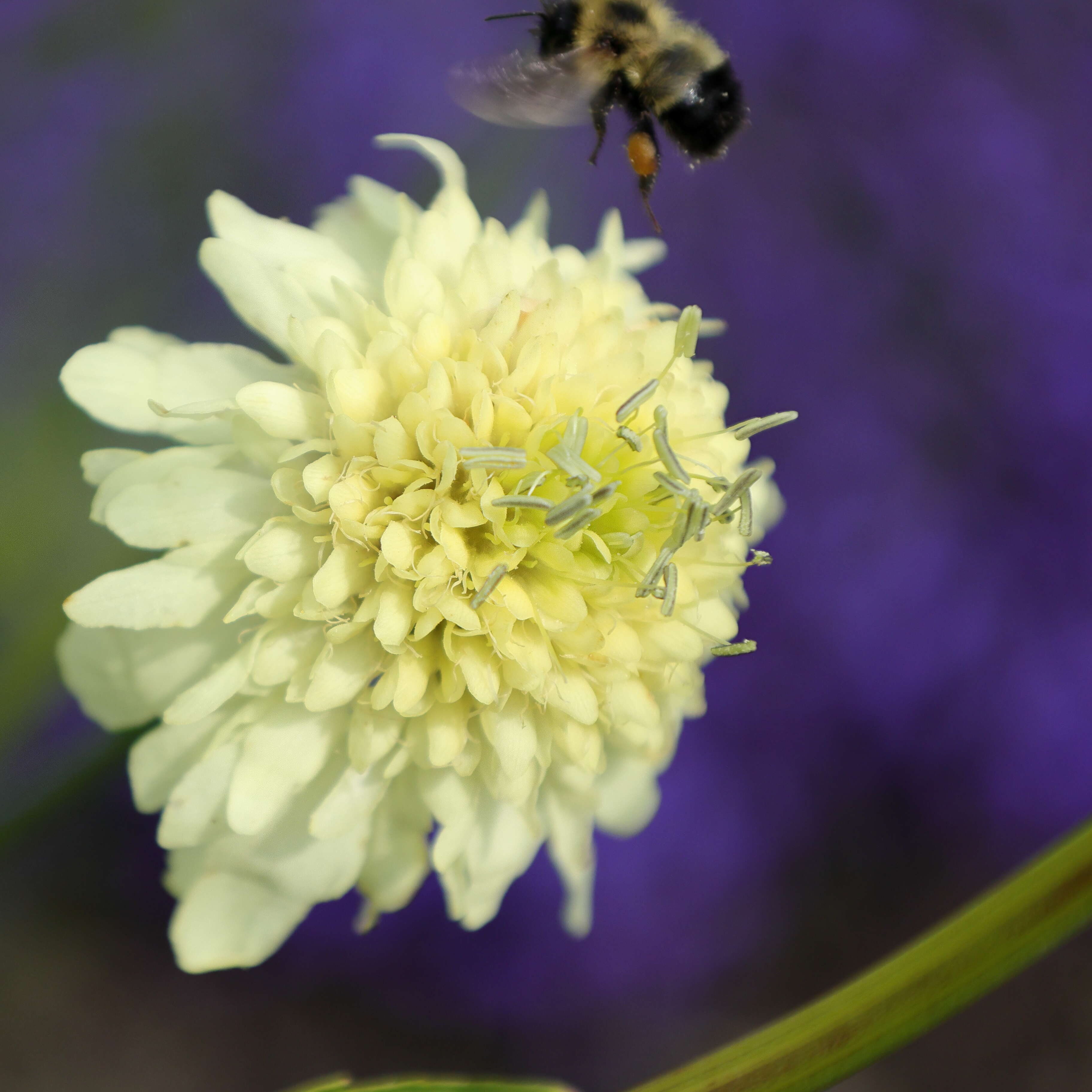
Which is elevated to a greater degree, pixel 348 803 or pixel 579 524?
pixel 579 524

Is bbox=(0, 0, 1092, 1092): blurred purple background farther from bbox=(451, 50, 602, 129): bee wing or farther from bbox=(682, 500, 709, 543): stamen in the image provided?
bbox=(682, 500, 709, 543): stamen

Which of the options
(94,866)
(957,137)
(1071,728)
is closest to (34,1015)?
(94,866)

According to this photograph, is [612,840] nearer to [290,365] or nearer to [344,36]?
[290,365]

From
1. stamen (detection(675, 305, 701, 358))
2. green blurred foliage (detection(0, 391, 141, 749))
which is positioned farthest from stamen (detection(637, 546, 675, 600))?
green blurred foliage (detection(0, 391, 141, 749))

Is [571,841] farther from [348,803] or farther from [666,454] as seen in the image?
[666,454]

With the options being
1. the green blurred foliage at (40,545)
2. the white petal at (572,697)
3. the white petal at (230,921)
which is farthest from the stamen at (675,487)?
the green blurred foliage at (40,545)

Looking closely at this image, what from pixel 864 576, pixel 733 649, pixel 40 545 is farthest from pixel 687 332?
pixel 864 576

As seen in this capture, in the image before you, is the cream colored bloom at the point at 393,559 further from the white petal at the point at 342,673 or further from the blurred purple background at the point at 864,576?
the blurred purple background at the point at 864,576
